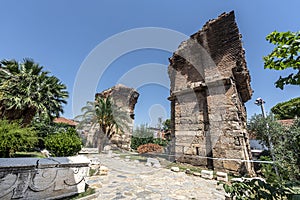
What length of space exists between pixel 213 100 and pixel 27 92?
36.6ft

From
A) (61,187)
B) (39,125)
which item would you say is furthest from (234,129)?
(39,125)

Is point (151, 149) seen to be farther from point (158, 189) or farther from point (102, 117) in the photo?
point (158, 189)

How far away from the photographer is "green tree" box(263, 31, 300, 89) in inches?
53.2

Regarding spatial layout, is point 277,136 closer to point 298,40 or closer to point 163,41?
point 163,41

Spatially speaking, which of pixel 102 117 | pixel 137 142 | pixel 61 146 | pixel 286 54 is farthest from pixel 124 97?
pixel 286 54

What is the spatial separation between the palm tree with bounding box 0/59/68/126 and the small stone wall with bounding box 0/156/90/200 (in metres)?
7.64

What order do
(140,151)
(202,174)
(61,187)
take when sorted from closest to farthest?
(61,187) → (202,174) → (140,151)

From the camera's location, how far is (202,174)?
233 inches

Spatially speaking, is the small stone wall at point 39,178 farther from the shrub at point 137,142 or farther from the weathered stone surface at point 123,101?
the weathered stone surface at point 123,101

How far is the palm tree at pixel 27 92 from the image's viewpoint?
885cm

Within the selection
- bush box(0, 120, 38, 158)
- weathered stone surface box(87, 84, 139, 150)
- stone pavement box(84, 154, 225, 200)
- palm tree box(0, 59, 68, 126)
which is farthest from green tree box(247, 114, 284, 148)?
palm tree box(0, 59, 68, 126)

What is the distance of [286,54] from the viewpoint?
144cm

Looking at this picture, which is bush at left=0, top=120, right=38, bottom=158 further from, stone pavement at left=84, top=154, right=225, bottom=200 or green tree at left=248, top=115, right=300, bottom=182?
green tree at left=248, top=115, right=300, bottom=182

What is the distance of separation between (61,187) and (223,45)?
29.6ft
